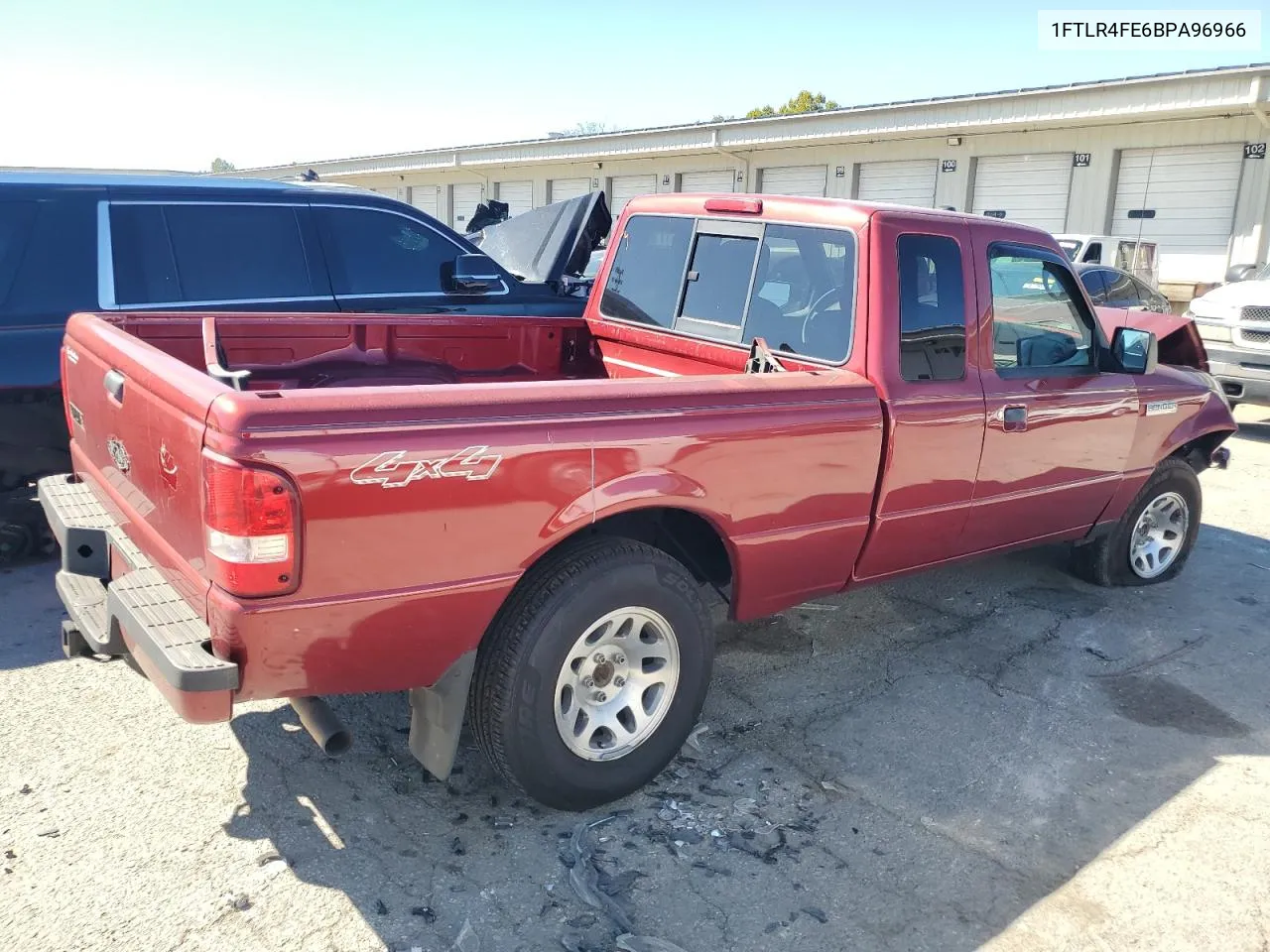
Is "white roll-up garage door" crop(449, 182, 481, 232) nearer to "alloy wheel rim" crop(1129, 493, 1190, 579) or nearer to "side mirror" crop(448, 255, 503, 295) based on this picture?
"side mirror" crop(448, 255, 503, 295)

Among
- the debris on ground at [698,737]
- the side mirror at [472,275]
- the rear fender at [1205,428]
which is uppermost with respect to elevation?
the side mirror at [472,275]

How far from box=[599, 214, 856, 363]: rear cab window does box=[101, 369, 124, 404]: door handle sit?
88.6 inches

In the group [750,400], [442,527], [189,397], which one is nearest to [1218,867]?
[750,400]

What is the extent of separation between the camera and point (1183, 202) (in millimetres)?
17766

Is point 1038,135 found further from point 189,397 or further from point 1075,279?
point 189,397

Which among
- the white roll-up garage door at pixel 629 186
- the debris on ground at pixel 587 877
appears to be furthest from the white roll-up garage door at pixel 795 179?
the debris on ground at pixel 587 877

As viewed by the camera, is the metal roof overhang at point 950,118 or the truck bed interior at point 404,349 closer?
the truck bed interior at point 404,349

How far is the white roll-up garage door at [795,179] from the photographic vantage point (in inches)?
937

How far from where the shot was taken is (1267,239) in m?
16.8

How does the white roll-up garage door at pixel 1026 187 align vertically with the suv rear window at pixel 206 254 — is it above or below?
above

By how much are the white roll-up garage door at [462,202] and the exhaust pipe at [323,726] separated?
109 feet

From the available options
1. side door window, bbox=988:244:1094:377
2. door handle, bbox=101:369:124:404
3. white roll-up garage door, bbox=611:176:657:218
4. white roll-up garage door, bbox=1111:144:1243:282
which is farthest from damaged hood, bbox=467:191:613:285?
white roll-up garage door, bbox=611:176:657:218

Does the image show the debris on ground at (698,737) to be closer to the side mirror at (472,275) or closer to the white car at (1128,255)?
the side mirror at (472,275)

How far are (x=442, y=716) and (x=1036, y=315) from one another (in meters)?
3.20
